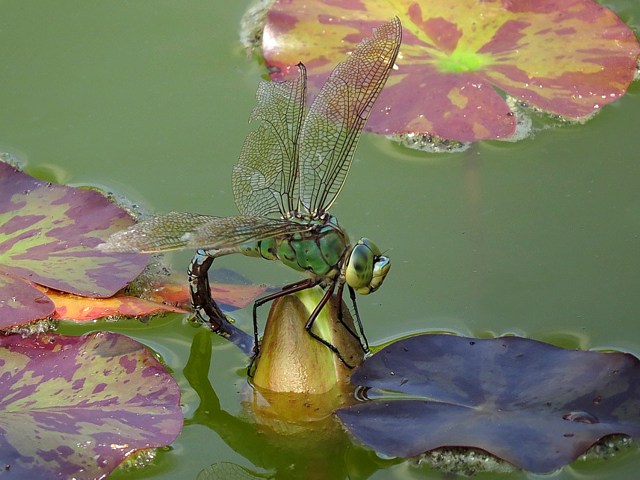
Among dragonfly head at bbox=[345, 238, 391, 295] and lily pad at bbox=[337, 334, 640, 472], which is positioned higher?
dragonfly head at bbox=[345, 238, 391, 295]

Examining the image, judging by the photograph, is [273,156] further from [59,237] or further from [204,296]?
[59,237]

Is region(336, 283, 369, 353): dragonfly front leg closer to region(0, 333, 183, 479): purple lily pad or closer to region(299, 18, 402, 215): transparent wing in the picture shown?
region(299, 18, 402, 215): transparent wing

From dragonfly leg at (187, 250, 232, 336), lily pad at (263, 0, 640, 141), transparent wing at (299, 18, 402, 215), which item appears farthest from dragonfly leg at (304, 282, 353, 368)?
lily pad at (263, 0, 640, 141)

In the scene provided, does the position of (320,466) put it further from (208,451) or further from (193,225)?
(193,225)

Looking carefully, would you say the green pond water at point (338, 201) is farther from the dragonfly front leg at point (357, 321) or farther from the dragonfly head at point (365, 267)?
the dragonfly head at point (365, 267)

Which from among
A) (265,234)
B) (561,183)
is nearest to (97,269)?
(265,234)
